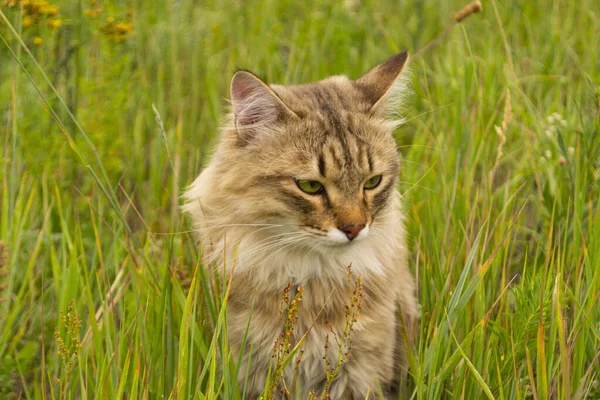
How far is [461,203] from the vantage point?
127 inches

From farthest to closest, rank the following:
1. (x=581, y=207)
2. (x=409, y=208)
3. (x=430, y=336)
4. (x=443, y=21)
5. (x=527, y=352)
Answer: (x=443, y=21) → (x=409, y=208) → (x=581, y=207) → (x=430, y=336) → (x=527, y=352)

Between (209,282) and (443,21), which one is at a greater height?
(443,21)

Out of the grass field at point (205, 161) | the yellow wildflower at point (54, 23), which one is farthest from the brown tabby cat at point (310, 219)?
the yellow wildflower at point (54, 23)

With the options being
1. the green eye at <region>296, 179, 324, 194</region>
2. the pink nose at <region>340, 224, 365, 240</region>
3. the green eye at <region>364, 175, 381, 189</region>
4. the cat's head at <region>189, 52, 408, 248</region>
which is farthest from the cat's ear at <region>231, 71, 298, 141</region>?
the pink nose at <region>340, 224, 365, 240</region>

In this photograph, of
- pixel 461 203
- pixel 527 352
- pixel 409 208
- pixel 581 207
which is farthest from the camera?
pixel 409 208

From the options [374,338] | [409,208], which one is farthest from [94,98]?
[374,338]

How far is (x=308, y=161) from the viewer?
275 cm

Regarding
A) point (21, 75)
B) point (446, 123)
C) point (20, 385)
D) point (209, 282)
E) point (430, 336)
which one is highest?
point (21, 75)

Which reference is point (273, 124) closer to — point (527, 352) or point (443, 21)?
point (527, 352)

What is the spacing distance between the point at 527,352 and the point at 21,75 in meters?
2.72

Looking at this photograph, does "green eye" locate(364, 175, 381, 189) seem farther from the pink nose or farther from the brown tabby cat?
the pink nose

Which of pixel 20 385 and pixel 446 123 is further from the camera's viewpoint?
pixel 446 123

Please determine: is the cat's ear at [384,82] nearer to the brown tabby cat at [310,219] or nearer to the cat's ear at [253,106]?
the brown tabby cat at [310,219]

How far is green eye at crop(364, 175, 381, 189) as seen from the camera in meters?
2.86
